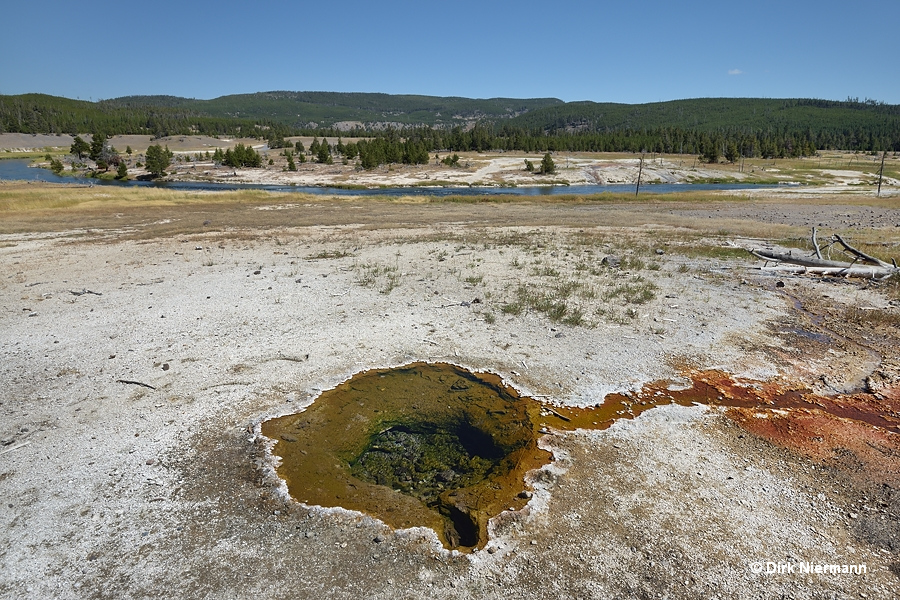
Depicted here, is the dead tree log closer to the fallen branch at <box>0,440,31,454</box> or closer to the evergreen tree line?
the fallen branch at <box>0,440,31,454</box>

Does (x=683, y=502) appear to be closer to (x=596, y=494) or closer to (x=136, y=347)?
(x=596, y=494)

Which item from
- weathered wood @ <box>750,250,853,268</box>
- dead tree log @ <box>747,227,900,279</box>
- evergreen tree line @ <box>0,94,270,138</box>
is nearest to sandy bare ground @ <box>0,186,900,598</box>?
dead tree log @ <box>747,227,900,279</box>

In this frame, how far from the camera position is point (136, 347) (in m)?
10.1

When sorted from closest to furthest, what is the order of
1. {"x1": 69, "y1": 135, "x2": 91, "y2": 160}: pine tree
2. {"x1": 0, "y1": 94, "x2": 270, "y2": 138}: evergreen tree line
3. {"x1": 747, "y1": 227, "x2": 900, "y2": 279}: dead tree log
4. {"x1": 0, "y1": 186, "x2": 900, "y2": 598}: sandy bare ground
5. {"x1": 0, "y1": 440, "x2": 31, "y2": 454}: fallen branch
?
1. {"x1": 0, "y1": 186, "x2": 900, "y2": 598}: sandy bare ground
2. {"x1": 0, "y1": 440, "x2": 31, "y2": 454}: fallen branch
3. {"x1": 747, "y1": 227, "x2": 900, "y2": 279}: dead tree log
4. {"x1": 69, "y1": 135, "x2": 91, "y2": 160}: pine tree
5. {"x1": 0, "y1": 94, "x2": 270, "y2": 138}: evergreen tree line

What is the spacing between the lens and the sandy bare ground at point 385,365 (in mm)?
4871

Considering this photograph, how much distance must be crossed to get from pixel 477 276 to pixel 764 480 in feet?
35.6

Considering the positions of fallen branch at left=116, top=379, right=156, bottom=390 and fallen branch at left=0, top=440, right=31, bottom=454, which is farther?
fallen branch at left=116, top=379, right=156, bottom=390

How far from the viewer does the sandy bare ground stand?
487 cm

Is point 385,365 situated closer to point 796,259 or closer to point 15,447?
point 15,447

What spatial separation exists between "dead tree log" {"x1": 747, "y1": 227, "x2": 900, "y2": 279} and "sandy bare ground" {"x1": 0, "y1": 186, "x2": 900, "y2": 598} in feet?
3.71

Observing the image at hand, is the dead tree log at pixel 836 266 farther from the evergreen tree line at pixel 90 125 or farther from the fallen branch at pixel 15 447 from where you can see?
the evergreen tree line at pixel 90 125

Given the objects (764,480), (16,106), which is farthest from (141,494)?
(16,106)

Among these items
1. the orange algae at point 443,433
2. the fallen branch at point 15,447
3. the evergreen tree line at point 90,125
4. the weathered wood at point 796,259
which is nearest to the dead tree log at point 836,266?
the weathered wood at point 796,259

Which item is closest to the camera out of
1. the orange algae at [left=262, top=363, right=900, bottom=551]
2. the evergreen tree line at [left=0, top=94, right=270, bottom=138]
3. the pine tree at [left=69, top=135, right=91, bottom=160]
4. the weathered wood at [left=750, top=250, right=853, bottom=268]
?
Answer: the orange algae at [left=262, top=363, right=900, bottom=551]
